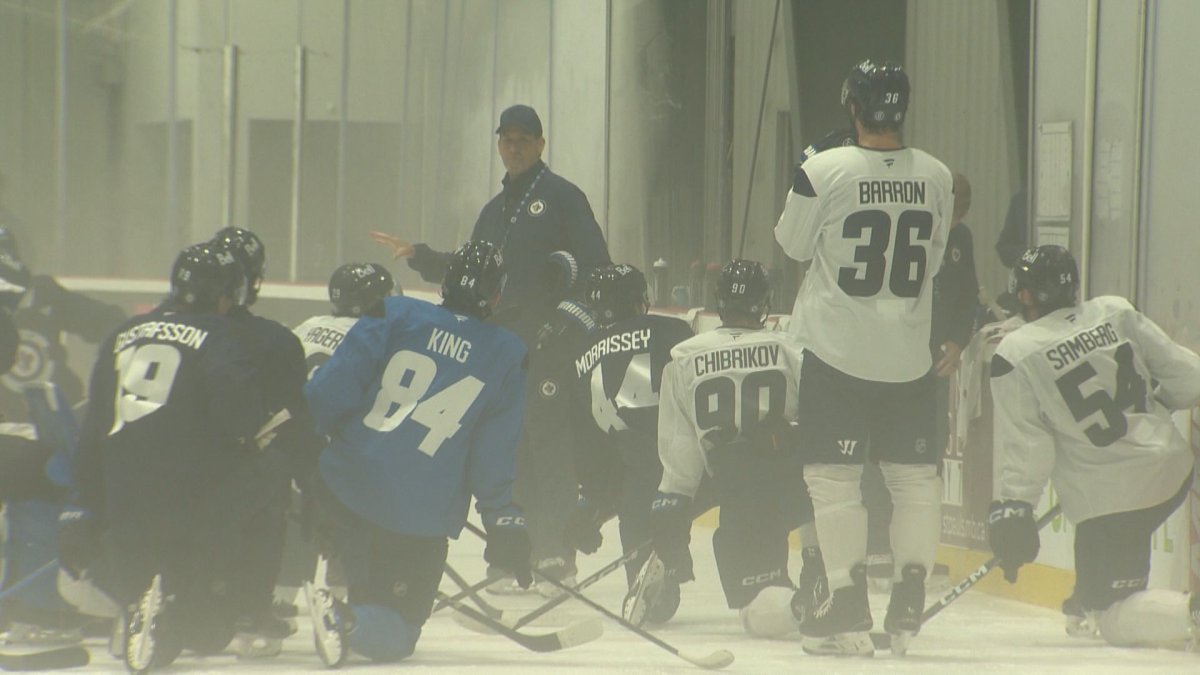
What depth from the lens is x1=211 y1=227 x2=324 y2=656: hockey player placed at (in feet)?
11.7

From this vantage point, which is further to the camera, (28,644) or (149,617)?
(28,644)

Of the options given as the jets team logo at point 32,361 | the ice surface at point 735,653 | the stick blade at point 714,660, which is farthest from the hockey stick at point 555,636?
the jets team logo at point 32,361

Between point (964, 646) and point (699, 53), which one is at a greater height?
point (699, 53)

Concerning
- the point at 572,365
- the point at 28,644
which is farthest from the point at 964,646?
the point at 28,644

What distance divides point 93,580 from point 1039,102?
10.2 feet

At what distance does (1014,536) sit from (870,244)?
74 centimetres

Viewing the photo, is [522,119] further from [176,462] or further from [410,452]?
[176,462]

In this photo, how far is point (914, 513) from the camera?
3760mm

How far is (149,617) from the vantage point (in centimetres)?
332

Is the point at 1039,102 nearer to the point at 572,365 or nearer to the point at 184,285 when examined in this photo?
the point at 572,365

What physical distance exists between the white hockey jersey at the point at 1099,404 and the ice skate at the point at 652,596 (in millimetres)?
850

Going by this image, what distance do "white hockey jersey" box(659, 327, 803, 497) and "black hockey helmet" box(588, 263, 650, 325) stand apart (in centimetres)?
42

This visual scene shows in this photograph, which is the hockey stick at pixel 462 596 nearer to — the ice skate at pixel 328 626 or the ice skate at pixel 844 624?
the ice skate at pixel 328 626

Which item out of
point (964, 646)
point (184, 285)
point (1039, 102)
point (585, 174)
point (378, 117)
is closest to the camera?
point (184, 285)
